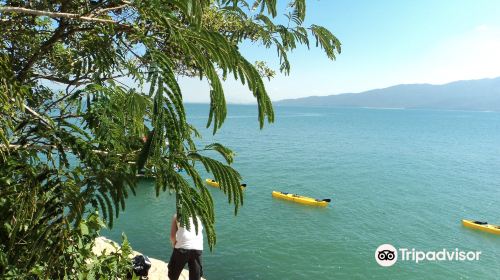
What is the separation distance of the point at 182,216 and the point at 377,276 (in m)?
18.4

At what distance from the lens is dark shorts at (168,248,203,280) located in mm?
7691

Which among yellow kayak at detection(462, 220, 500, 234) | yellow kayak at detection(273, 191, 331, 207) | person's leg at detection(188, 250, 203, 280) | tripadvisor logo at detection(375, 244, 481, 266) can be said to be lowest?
tripadvisor logo at detection(375, 244, 481, 266)

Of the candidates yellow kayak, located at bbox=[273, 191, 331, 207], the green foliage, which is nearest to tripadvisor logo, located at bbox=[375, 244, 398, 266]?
yellow kayak, located at bbox=[273, 191, 331, 207]

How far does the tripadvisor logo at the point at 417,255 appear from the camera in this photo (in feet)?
67.9

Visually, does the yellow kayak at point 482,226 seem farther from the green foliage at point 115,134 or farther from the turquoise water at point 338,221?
the green foliage at point 115,134

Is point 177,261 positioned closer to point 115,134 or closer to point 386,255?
point 115,134

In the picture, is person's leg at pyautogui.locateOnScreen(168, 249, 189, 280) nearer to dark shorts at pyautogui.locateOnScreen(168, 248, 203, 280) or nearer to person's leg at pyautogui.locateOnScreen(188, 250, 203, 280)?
dark shorts at pyautogui.locateOnScreen(168, 248, 203, 280)

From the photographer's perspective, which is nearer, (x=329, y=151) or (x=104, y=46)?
(x=104, y=46)

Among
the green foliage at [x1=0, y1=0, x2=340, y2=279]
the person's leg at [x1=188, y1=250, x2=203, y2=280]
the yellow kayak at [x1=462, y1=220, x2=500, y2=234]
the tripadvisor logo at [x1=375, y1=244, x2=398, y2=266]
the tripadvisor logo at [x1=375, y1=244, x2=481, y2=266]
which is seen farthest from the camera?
the yellow kayak at [x1=462, y1=220, x2=500, y2=234]

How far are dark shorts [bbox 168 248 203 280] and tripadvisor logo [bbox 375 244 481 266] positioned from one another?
1497cm

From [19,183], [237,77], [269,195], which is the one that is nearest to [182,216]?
[237,77]

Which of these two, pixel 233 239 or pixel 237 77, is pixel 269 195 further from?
pixel 237 77

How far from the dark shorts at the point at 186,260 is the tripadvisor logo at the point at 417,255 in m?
15.0

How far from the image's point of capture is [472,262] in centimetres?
2081
